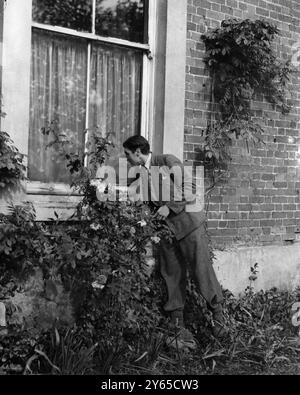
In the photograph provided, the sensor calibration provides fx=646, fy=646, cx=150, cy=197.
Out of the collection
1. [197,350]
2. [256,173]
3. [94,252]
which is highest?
[256,173]

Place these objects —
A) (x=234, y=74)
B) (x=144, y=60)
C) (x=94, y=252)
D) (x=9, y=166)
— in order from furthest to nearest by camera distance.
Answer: (x=234, y=74) < (x=144, y=60) < (x=9, y=166) < (x=94, y=252)

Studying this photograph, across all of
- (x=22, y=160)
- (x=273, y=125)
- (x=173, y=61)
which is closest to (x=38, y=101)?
(x=22, y=160)

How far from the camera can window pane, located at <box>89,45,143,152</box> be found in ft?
21.3

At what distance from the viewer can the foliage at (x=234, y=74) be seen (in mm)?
6957

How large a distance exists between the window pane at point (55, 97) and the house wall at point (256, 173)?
1.21 metres

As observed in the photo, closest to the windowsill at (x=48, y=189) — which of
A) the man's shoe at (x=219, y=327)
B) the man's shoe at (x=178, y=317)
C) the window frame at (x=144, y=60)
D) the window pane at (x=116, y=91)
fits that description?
the window frame at (x=144, y=60)

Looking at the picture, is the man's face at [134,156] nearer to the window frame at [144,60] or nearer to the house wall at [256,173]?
the window frame at [144,60]

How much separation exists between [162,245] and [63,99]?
172 cm

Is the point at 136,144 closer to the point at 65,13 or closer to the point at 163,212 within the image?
the point at 163,212

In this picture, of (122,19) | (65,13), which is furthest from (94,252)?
(122,19)

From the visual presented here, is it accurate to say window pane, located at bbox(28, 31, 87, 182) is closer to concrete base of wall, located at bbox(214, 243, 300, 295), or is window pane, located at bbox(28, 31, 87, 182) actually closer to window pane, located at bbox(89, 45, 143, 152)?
window pane, located at bbox(89, 45, 143, 152)

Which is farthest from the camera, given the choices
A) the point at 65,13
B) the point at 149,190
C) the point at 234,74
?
the point at 234,74

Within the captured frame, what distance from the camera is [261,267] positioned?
7.50 m

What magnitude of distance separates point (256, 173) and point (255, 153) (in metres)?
0.24
